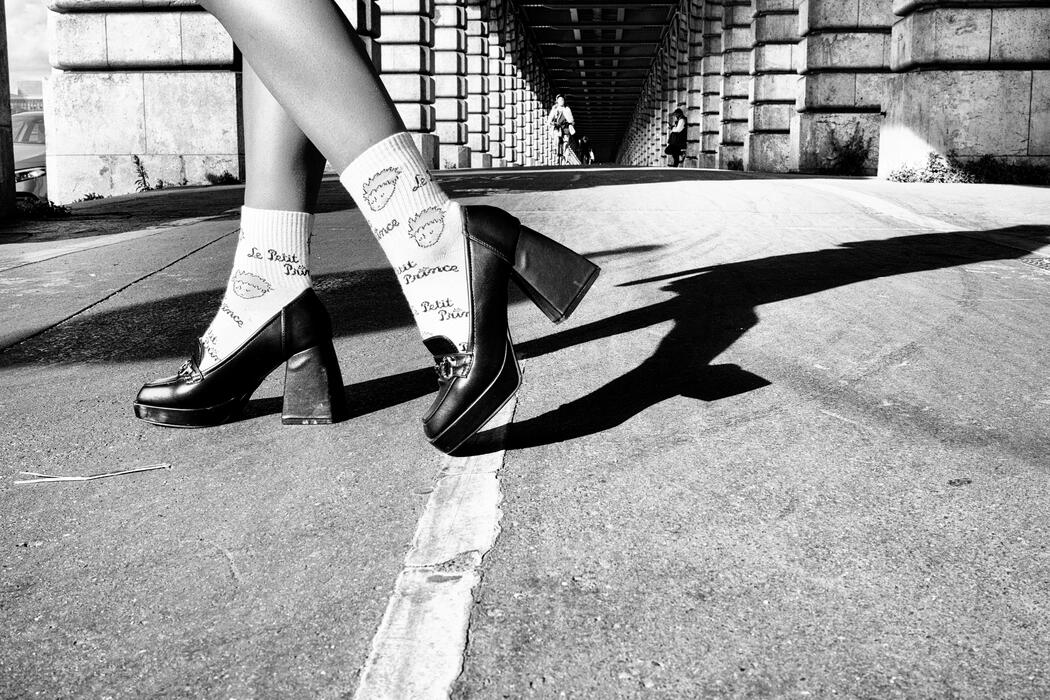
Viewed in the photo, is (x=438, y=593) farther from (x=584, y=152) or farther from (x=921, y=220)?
(x=584, y=152)

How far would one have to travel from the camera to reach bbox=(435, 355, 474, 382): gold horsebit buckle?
1.72 meters

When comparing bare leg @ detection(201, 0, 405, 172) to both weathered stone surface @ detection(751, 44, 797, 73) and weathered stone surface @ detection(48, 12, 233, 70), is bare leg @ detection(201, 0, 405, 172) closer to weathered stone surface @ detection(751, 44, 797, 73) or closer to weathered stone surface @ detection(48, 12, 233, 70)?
weathered stone surface @ detection(48, 12, 233, 70)

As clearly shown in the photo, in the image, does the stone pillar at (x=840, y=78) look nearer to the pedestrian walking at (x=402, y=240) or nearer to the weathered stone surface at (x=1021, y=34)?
the weathered stone surface at (x=1021, y=34)

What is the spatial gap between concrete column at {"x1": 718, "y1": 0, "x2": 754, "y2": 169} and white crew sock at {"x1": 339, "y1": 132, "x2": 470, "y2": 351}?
81.7ft

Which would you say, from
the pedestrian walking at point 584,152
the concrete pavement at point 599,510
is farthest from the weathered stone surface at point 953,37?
the pedestrian walking at point 584,152

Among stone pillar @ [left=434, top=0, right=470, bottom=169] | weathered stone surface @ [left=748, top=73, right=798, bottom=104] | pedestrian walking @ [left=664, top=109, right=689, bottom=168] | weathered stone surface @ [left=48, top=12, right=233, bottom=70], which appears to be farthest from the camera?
pedestrian walking @ [left=664, top=109, right=689, bottom=168]

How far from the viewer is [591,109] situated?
88625 millimetres

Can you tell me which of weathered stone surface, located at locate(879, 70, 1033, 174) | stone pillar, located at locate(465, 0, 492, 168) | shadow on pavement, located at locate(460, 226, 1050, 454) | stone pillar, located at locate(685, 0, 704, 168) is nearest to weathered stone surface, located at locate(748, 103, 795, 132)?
stone pillar, located at locate(465, 0, 492, 168)

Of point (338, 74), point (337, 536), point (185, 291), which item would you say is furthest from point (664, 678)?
point (185, 291)

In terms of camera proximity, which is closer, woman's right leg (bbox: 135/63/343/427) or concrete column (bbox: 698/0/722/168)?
woman's right leg (bbox: 135/63/343/427)

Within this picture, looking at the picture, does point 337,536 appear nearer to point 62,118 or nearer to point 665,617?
point 665,617

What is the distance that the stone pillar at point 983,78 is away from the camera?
11.4 m

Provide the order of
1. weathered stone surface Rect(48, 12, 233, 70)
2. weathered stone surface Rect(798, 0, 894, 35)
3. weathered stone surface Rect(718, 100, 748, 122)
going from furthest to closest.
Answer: weathered stone surface Rect(718, 100, 748, 122) < weathered stone surface Rect(798, 0, 894, 35) < weathered stone surface Rect(48, 12, 233, 70)

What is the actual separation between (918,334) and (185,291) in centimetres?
232
